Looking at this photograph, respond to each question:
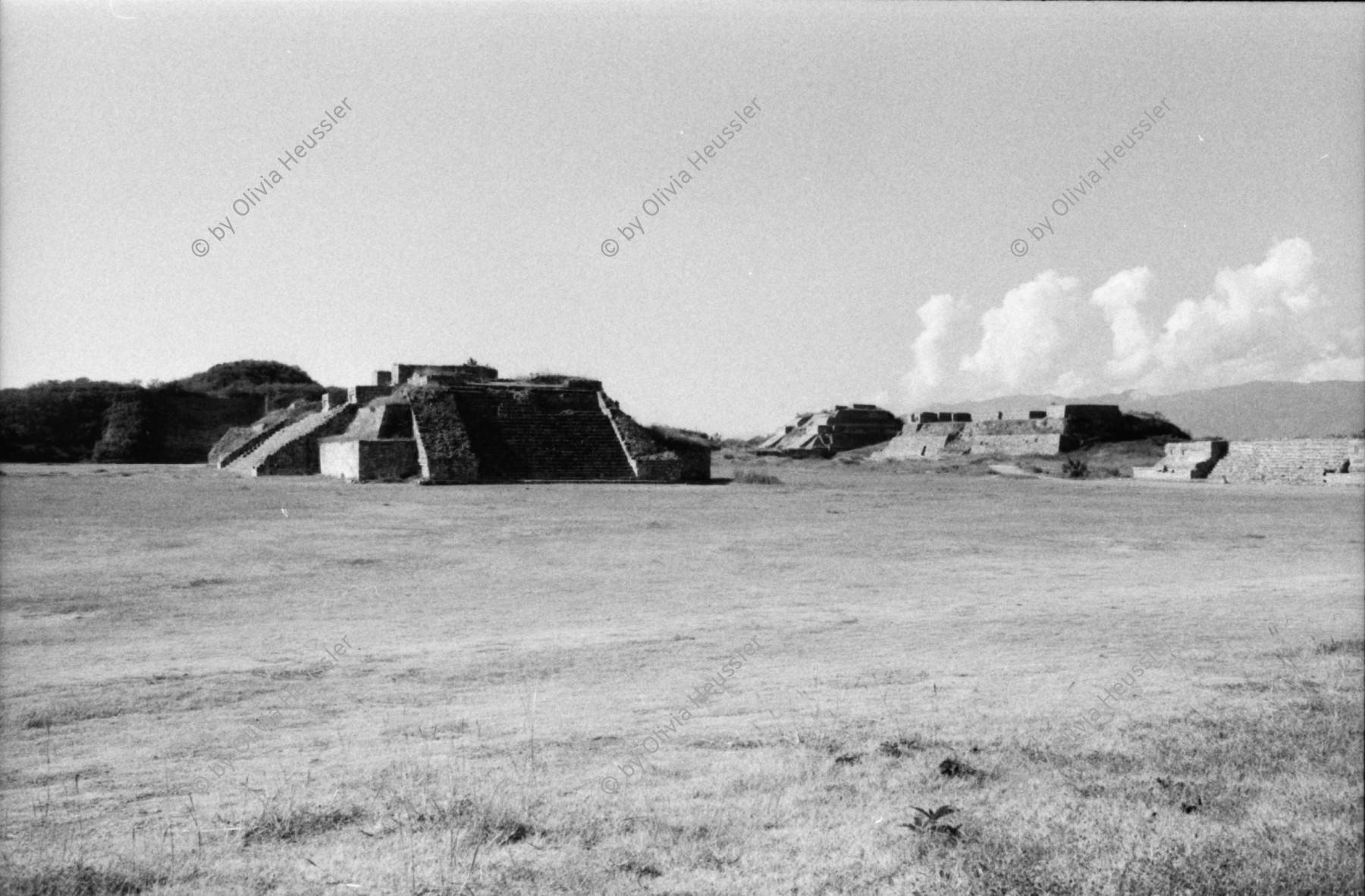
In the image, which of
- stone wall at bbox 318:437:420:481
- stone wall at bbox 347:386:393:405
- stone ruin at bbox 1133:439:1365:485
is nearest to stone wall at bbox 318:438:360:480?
stone wall at bbox 318:437:420:481

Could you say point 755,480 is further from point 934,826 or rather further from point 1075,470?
point 934,826

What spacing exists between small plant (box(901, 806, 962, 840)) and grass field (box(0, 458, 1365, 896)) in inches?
0.9

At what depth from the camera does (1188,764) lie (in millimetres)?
4457

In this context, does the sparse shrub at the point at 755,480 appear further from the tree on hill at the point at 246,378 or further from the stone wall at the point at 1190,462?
the tree on hill at the point at 246,378

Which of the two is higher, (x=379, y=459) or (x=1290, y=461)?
(x=379, y=459)

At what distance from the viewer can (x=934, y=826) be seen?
12.1 feet

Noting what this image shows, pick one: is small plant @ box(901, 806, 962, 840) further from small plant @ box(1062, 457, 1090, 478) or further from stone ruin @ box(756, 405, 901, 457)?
stone ruin @ box(756, 405, 901, 457)

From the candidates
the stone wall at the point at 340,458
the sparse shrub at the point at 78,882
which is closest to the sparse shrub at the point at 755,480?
the stone wall at the point at 340,458

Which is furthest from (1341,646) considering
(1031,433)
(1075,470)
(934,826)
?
(1031,433)

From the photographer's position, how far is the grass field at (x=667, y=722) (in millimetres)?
3445

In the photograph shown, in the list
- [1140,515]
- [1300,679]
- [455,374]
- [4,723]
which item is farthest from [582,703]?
[455,374]

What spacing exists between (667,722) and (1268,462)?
3004 centimetres

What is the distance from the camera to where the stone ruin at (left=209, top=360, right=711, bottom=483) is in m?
21.8

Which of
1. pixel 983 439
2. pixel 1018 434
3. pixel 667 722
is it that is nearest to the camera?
pixel 667 722
